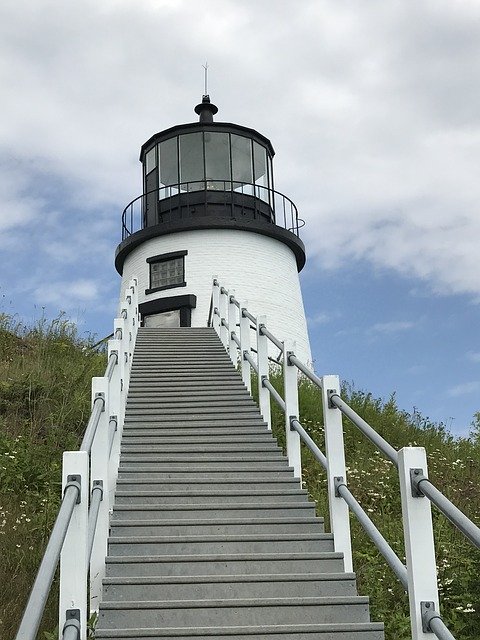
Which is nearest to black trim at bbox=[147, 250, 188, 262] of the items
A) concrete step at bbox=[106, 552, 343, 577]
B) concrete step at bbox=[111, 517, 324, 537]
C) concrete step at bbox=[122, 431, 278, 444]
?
concrete step at bbox=[122, 431, 278, 444]

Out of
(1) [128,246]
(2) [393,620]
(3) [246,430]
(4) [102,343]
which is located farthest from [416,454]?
(1) [128,246]

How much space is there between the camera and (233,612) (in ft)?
15.7

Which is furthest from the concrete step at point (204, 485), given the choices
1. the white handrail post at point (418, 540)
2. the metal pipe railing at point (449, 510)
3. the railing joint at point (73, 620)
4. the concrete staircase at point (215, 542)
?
the railing joint at point (73, 620)

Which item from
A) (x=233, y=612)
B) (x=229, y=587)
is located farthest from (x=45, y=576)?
(x=229, y=587)

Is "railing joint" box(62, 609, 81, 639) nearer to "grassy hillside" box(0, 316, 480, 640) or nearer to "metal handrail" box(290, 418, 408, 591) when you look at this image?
"metal handrail" box(290, 418, 408, 591)

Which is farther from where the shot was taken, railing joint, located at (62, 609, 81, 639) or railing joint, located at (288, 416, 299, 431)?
railing joint, located at (288, 416, 299, 431)

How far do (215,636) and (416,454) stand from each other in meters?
1.84

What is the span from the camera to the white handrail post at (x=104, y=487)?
5184 mm

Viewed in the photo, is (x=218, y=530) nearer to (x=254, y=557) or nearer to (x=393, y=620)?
(x=254, y=557)

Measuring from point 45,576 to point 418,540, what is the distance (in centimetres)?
168

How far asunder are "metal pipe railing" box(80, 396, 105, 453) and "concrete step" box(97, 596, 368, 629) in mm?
1078

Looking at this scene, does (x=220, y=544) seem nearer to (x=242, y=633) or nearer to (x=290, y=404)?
(x=242, y=633)

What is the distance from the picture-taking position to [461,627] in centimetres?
525

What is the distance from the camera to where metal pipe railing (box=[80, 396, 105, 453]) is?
12.7 ft
